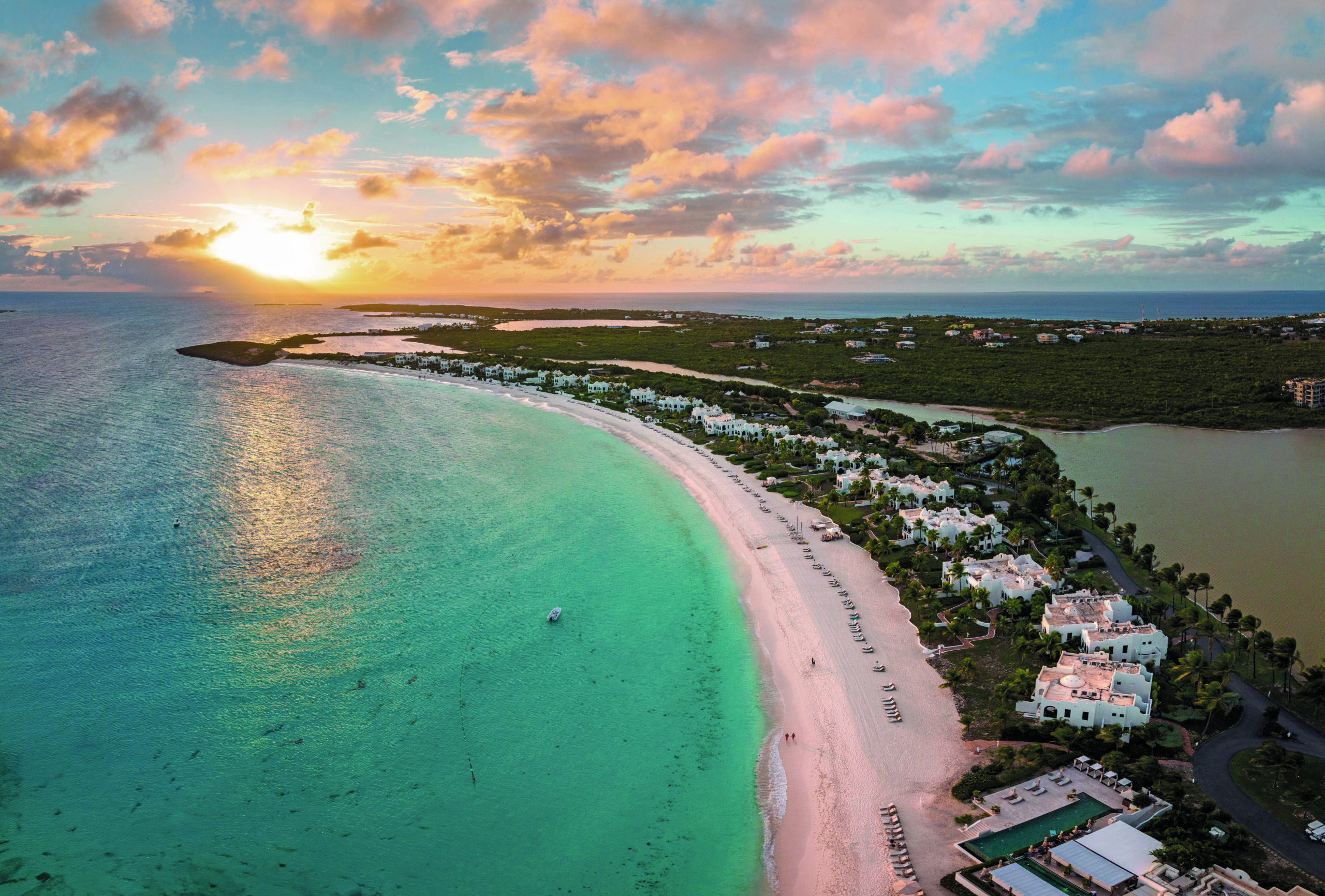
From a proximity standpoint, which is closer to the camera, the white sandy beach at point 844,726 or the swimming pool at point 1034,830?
the swimming pool at point 1034,830

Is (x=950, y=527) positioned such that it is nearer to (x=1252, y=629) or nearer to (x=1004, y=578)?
(x=1004, y=578)

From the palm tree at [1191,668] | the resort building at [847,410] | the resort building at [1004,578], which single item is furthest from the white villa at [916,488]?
the resort building at [847,410]

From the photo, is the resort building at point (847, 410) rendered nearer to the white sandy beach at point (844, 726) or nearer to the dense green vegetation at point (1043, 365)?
the dense green vegetation at point (1043, 365)

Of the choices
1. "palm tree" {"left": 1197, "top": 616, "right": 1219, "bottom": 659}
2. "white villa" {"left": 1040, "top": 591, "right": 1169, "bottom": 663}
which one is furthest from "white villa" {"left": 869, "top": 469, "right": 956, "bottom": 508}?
"palm tree" {"left": 1197, "top": 616, "right": 1219, "bottom": 659}

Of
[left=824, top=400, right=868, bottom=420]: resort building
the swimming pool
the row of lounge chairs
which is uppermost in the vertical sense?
[left=824, top=400, right=868, bottom=420]: resort building

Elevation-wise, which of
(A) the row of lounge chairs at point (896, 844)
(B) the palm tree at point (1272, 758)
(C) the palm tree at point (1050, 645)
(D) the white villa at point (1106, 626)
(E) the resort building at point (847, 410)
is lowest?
(A) the row of lounge chairs at point (896, 844)

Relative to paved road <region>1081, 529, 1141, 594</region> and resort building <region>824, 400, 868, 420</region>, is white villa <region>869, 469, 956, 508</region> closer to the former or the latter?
paved road <region>1081, 529, 1141, 594</region>
